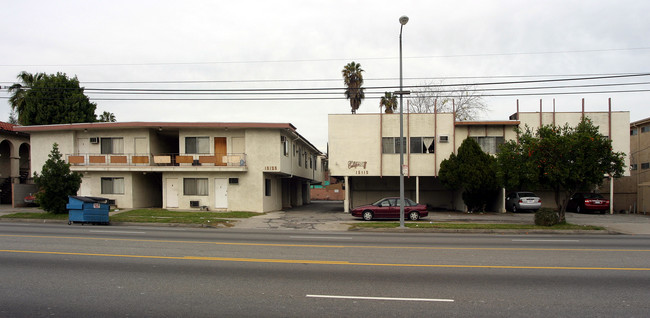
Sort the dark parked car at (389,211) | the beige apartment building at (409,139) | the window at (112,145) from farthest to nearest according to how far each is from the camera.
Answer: the window at (112,145), the beige apartment building at (409,139), the dark parked car at (389,211)

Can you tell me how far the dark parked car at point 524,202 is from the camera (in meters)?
28.1

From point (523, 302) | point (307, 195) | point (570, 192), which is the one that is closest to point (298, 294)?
point (523, 302)

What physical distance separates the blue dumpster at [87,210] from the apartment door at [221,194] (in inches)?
351

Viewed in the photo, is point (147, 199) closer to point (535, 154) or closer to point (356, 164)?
point (356, 164)

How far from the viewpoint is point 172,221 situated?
67.9ft

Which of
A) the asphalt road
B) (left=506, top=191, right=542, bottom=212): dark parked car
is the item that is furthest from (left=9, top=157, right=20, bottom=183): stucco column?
(left=506, top=191, right=542, bottom=212): dark parked car

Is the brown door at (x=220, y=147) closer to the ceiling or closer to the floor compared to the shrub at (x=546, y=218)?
closer to the ceiling

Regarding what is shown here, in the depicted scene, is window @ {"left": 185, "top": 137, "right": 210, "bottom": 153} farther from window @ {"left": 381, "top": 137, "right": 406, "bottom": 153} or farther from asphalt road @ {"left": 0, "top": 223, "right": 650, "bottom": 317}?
asphalt road @ {"left": 0, "top": 223, "right": 650, "bottom": 317}

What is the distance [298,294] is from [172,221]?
1561cm

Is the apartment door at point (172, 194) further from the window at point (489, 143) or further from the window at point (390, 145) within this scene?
the window at point (489, 143)

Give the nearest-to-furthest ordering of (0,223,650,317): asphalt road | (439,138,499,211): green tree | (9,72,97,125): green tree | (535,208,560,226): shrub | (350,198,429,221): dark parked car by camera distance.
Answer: (0,223,650,317): asphalt road
(535,208,560,226): shrub
(350,198,429,221): dark parked car
(439,138,499,211): green tree
(9,72,97,125): green tree

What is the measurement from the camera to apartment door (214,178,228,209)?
92.9 ft

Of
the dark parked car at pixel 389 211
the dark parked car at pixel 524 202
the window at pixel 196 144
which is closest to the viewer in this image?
the dark parked car at pixel 389 211

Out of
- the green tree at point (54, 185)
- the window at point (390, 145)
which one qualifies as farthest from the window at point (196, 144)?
the window at point (390, 145)
